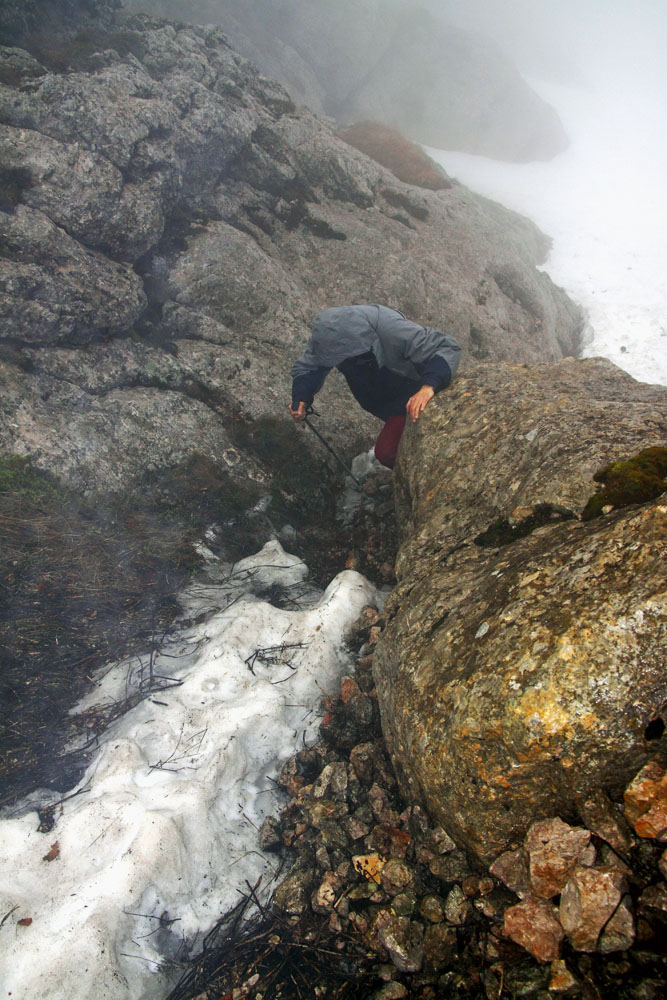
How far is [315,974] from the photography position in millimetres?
3125

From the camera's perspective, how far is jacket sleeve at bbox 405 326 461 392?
239 inches

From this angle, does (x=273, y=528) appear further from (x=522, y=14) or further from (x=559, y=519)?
(x=522, y=14)

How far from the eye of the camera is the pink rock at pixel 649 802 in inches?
91.7

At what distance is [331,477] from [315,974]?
20.6ft

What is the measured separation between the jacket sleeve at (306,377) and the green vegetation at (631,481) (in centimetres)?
376

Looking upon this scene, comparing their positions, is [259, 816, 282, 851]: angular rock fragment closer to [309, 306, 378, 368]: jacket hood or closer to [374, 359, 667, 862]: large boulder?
[374, 359, 667, 862]: large boulder

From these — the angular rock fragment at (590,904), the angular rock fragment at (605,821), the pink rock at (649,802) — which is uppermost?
the pink rock at (649,802)

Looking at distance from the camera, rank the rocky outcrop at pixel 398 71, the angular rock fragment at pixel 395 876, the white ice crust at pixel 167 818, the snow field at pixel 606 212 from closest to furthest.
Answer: the angular rock fragment at pixel 395 876 → the white ice crust at pixel 167 818 → the snow field at pixel 606 212 → the rocky outcrop at pixel 398 71

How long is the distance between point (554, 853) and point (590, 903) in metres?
0.27

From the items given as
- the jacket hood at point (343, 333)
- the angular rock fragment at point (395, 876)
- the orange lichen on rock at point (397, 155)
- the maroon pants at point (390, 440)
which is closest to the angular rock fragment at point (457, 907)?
the angular rock fragment at point (395, 876)

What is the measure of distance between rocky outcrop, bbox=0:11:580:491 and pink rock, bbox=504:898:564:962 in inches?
254

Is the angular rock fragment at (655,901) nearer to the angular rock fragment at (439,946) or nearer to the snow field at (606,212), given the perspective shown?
the angular rock fragment at (439,946)

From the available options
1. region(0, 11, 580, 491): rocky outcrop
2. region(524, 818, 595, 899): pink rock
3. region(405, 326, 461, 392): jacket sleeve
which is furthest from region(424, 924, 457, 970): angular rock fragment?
region(0, 11, 580, 491): rocky outcrop

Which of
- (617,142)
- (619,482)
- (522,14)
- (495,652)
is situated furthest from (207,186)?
(522,14)
